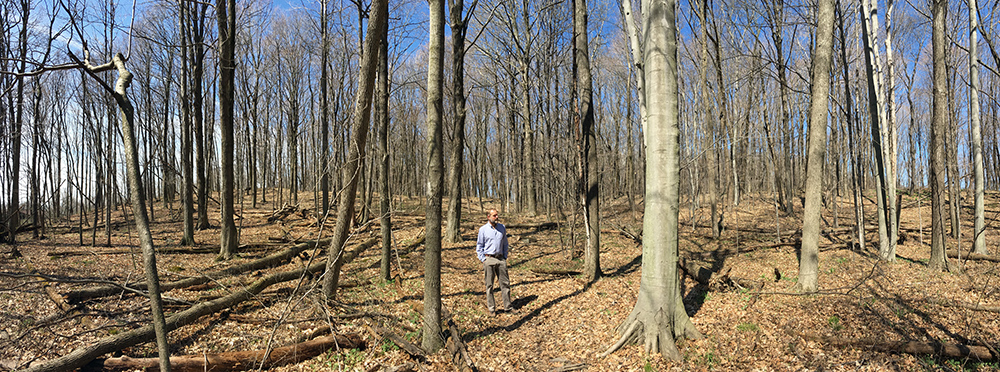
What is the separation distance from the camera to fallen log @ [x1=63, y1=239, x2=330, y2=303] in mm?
5750

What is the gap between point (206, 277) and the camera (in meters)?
5.98

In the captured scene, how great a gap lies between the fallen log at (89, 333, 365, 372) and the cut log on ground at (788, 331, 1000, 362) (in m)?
5.91

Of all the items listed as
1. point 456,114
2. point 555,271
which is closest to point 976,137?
point 555,271

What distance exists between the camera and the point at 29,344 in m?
4.71

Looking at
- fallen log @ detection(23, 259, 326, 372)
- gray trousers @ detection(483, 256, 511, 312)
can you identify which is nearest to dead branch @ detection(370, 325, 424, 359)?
fallen log @ detection(23, 259, 326, 372)

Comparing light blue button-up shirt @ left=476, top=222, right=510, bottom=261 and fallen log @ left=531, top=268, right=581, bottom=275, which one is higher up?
light blue button-up shirt @ left=476, top=222, right=510, bottom=261

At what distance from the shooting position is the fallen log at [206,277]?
5.75 m

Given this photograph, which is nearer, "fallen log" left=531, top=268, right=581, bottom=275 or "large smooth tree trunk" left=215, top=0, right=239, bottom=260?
"fallen log" left=531, top=268, right=581, bottom=275

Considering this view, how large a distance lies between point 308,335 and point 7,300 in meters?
4.23

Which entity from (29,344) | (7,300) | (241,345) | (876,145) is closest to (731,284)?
(876,145)

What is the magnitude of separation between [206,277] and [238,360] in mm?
1864

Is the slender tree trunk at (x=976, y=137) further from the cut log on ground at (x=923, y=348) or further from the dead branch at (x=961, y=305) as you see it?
the cut log on ground at (x=923, y=348)

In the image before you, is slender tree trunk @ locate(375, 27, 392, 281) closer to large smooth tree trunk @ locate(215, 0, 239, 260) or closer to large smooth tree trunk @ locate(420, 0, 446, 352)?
large smooth tree trunk @ locate(420, 0, 446, 352)

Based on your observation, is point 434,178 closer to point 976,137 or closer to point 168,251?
point 168,251
